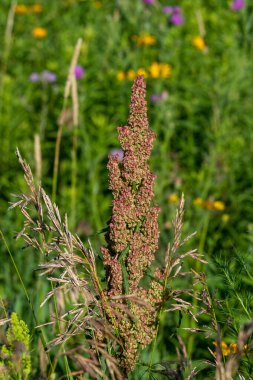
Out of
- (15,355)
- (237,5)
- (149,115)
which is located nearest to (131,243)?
(15,355)

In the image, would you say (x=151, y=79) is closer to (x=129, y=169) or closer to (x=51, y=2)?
(x=51, y=2)

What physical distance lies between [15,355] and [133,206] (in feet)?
1.48

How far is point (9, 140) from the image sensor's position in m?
4.46

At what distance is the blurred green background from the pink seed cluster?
1.56 metres

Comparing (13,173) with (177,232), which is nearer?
(177,232)

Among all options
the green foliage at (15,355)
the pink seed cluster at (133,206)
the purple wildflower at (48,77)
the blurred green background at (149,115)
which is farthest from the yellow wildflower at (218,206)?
the green foliage at (15,355)

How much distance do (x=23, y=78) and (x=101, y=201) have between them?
1.51 m

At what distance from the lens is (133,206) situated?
66.1 inches

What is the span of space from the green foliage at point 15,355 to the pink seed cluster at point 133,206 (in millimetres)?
254

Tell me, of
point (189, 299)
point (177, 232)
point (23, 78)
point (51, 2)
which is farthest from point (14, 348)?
point (51, 2)

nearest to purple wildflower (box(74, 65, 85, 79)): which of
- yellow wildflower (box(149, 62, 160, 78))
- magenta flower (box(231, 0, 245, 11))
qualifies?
yellow wildflower (box(149, 62, 160, 78))

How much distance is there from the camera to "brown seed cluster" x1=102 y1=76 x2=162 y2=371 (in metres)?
1.66

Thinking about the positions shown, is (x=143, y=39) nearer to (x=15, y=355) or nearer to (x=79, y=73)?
(x=79, y=73)

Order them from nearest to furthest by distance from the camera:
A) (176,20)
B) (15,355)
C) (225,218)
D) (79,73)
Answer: (15,355), (225,218), (79,73), (176,20)
